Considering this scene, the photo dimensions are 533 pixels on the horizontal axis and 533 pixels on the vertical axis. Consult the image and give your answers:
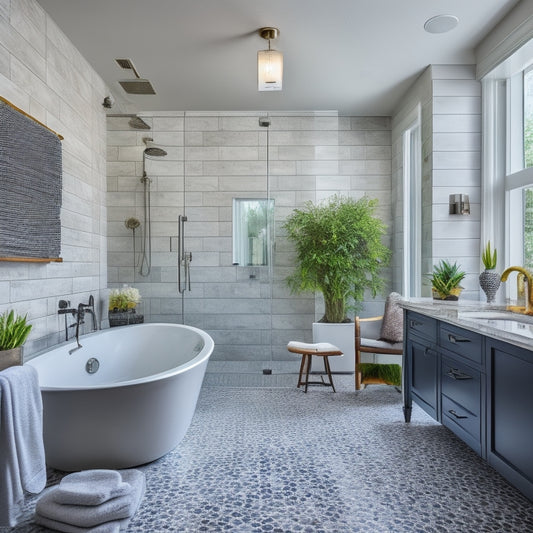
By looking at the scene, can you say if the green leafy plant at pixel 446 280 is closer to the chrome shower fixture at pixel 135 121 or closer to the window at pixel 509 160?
the window at pixel 509 160

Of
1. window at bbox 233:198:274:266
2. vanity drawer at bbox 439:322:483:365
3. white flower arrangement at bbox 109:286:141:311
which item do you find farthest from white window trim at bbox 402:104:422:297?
white flower arrangement at bbox 109:286:141:311

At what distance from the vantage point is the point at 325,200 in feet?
13.2

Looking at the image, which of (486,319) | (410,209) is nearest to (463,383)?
(486,319)

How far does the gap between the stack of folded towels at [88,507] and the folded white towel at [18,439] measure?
0.10 m

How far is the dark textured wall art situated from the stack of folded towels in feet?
4.32

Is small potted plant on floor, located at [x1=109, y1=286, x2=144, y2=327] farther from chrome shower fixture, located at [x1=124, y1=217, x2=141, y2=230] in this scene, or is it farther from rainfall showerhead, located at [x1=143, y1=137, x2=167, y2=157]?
rainfall showerhead, located at [x1=143, y1=137, x2=167, y2=157]

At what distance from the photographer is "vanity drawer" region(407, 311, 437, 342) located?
257 centimetres

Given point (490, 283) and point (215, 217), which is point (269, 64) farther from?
point (490, 283)

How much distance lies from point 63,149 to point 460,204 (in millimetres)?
3133

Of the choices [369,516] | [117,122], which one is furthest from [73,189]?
[369,516]

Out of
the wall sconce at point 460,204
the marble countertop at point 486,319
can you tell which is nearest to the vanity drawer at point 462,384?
the marble countertop at point 486,319

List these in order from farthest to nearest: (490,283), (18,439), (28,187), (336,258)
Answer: (336,258) < (490,283) < (28,187) < (18,439)

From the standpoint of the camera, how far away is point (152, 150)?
3752mm

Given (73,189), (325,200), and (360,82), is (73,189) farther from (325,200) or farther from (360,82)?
(360,82)
